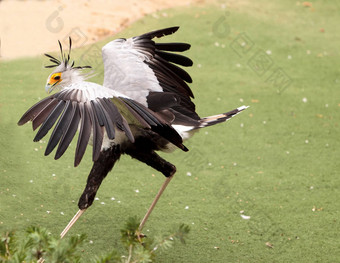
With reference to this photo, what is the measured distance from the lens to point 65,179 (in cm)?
467

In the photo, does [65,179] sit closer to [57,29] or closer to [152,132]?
[152,132]

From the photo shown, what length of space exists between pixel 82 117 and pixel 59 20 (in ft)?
17.1

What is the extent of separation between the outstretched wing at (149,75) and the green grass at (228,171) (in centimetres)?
92

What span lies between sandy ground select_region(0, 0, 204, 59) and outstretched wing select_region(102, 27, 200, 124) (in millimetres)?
Result: 3316

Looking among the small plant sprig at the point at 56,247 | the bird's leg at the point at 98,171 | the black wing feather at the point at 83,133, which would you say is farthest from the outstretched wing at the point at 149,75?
the small plant sprig at the point at 56,247

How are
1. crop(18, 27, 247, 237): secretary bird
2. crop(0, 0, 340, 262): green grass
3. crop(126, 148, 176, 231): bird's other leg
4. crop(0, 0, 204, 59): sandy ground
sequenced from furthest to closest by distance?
crop(0, 0, 204, 59): sandy ground < crop(0, 0, 340, 262): green grass < crop(126, 148, 176, 231): bird's other leg < crop(18, 27, 247, 237): secretary bird

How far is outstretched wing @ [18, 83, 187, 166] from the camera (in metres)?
2.91

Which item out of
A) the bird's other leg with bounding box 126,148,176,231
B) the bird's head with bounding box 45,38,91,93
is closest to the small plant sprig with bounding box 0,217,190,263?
the bird's other leg with bounding box 126,148,176,231

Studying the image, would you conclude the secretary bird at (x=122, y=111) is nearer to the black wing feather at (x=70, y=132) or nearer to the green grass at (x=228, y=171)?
the black wing feather at (x=70, y=132)

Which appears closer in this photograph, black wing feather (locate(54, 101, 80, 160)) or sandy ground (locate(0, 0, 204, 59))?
black wing feather (locate(54, 101, 80, 160))

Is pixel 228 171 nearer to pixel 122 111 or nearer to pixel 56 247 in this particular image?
pixel 122 111

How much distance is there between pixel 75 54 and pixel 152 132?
3730mm

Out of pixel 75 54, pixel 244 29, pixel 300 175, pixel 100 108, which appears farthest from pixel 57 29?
pixel 100 108

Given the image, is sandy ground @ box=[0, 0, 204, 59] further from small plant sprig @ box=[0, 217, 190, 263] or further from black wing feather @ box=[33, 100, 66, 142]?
small plant sprig @ box=[0, 217, 190, 263]
